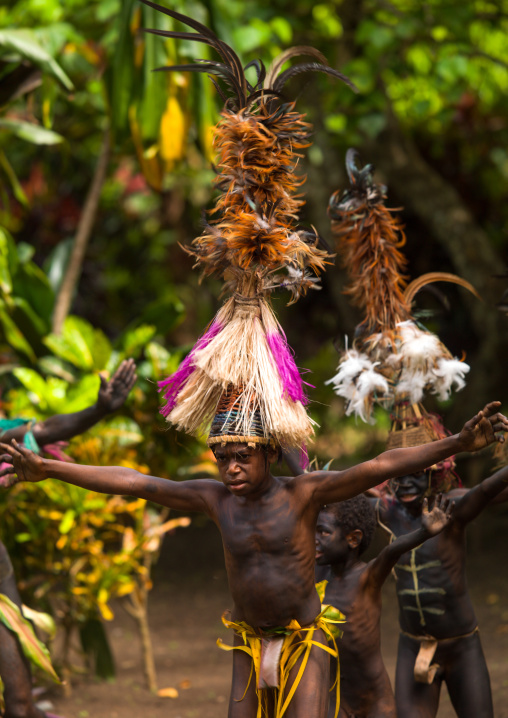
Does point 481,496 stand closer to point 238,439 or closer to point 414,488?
point 414,488

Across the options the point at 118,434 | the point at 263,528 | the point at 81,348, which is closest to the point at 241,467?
the point at 263,528

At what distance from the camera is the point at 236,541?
3.13 metres

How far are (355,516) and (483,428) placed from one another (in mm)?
1124

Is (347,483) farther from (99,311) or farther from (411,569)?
(99,311)

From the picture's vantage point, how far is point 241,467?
9.95ft

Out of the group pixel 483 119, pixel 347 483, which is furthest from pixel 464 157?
pixel 347 483

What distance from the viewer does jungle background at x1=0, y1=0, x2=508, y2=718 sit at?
18.5ft

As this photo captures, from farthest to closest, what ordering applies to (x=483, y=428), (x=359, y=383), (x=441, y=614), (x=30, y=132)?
1. (x=30, y=132)
2. (x=359, y=383)
3. (x=441, y=614)
4. (x=483, y=428)

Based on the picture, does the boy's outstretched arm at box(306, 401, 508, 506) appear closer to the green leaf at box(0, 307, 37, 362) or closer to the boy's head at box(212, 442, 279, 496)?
the boy's head at box(212, 442, 279, 496)

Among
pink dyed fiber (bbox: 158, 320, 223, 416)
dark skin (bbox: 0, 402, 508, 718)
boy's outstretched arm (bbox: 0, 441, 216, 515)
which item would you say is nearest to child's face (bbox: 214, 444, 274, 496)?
dark skin (bbox: 0, 402, 508, 718)

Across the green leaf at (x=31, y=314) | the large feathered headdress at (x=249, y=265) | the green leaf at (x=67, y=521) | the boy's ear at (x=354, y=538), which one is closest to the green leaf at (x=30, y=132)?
the green leaf at (x=31, y=314)

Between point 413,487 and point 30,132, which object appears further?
point 30,132

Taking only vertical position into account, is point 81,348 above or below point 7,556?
above

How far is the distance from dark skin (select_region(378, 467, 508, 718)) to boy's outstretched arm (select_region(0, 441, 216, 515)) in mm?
1001
